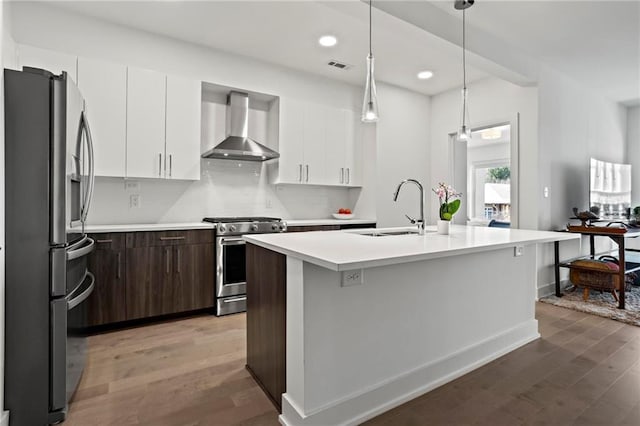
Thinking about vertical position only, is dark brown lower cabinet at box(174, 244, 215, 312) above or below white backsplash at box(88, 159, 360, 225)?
below

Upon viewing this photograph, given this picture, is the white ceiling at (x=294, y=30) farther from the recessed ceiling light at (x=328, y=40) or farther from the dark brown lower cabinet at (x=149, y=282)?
the dark brown lower cabinet at (x=149, y=282)

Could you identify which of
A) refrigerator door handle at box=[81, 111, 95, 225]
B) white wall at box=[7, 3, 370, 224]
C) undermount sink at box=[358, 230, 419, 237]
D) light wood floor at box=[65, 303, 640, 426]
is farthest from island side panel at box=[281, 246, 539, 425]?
white wall at box=[7, 3, 370, 224]

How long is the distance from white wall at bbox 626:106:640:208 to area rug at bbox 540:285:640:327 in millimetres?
2314

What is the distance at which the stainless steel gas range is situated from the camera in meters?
3.35

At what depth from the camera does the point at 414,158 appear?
4.95 metres

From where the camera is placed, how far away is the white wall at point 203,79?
2990 mm

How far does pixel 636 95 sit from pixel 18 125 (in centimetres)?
716

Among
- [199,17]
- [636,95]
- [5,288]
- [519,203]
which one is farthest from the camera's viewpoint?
[636,95]

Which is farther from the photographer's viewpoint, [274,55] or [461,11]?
[274,55]

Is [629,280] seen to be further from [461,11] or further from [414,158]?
[461,11]

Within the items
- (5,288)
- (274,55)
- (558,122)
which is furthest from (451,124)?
(5,288)

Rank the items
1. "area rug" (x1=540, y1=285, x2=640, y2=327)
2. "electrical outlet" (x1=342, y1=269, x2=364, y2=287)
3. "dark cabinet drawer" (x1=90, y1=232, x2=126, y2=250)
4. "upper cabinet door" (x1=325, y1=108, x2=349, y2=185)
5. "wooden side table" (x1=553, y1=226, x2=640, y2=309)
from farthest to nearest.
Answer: "upper cabinet door" (x1=325, y1=108, x2=349, y2=185)
"wooden side table" (x1=553, y1=226, x2=640, y2=309)
"area rug" (x1=540, y1=285, x2=640, y2=327)
"dark cabinet drawer" (x1=90, y1=232, x2=126, y2=250)
"electrical outlet" (x1=342, y1=269, x2=364, y2=287)

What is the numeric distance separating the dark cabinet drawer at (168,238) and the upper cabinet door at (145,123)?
1.88ft

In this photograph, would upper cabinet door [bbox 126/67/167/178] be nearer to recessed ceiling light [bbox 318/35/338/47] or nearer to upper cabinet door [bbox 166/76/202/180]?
upper cabinet door [bbox 166/76/202/180]
